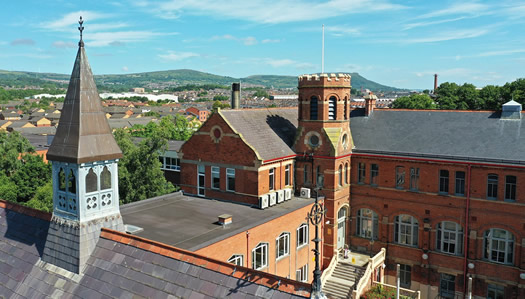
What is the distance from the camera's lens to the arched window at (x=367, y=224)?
33156 mm

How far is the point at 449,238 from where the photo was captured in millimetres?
30203

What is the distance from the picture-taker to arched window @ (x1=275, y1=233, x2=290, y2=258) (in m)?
26.4

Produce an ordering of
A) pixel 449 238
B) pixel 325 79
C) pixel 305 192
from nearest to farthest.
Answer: pixel 449 238 < pixel 325 79 < pixel 305 192

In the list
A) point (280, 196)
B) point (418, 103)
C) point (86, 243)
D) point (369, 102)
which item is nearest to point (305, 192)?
point (280, 196)

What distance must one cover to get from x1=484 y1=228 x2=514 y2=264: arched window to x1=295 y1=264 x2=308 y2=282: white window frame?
12179 mm

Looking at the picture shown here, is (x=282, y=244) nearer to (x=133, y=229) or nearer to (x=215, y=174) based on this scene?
(x=215, y=174)

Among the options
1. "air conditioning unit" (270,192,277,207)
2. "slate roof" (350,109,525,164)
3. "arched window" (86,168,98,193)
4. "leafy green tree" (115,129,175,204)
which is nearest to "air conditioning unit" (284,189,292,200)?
"air conditioning unit" (270,192,277,207)

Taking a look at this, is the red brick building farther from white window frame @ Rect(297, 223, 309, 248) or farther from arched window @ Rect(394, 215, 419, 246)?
white window frame @ Rect(297, 223, 309, 248)

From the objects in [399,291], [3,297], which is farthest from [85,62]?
[399,291]

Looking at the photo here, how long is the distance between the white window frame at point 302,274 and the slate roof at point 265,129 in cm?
792

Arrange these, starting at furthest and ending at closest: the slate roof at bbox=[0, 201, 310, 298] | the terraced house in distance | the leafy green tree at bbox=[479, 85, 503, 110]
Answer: the leafy green tree at bbox=[479, 85, 503, 110] → the terraced house in distance → the slate roof at bbox=[0, 201, 310, 298]

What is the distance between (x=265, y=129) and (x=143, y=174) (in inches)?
486

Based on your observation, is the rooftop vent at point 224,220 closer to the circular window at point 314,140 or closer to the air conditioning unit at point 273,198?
the air conditioning unit at point 273,198

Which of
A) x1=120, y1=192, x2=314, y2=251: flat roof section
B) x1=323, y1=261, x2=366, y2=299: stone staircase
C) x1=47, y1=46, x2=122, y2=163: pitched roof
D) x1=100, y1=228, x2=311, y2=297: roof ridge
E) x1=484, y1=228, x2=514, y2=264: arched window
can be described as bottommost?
x1=323, y1=261, x2=366, y2=299: stone staircase
